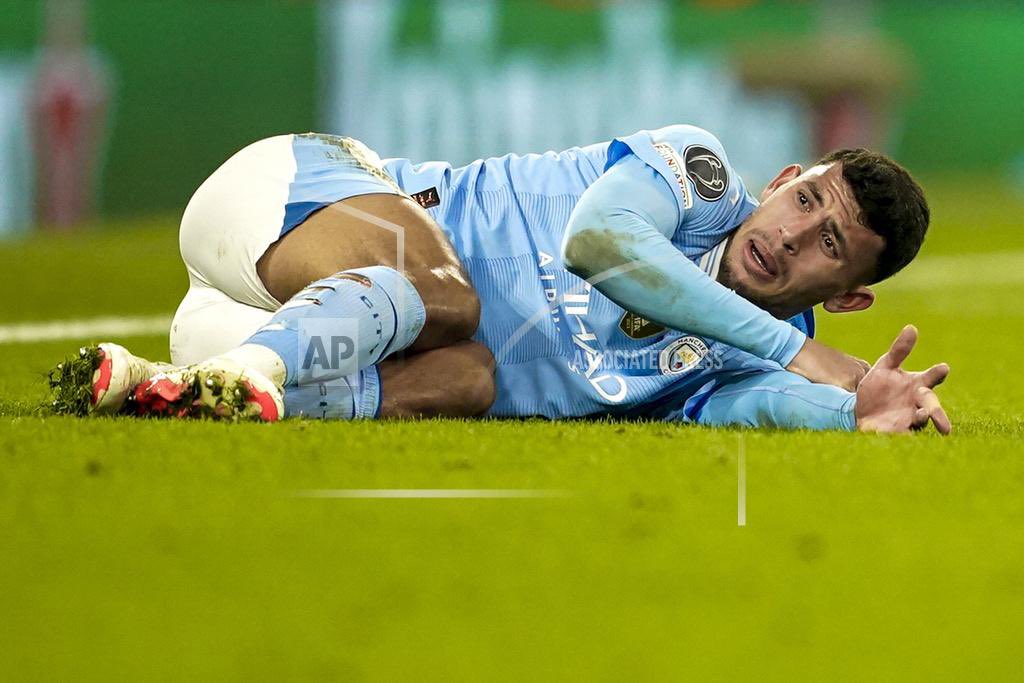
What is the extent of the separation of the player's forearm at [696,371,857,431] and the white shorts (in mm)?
912

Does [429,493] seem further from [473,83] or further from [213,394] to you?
[473,83]

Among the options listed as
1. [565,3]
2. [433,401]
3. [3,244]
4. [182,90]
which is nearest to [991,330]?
[433,401]

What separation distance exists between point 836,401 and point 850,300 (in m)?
0.37

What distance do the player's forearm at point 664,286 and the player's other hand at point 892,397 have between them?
0.20m

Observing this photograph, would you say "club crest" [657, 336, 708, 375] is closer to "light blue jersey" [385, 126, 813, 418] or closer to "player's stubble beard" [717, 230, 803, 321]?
"light blue jersey" [385, 126, 813, 418]

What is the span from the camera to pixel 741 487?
8.73 feet

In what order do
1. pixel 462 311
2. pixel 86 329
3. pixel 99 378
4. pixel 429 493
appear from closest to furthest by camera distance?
1. pixel 429 493
2. pixel 99 378
3. pixel 462 311
4. pixel 86 329

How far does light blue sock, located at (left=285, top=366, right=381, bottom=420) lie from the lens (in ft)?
10.6

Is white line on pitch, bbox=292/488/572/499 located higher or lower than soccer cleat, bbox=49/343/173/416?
higher

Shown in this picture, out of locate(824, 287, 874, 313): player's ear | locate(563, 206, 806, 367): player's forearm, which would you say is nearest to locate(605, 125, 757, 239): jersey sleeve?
locate(563, 206, 806, 367): player's forearm

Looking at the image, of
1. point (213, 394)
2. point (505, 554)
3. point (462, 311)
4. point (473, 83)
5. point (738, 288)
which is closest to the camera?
point (505, 554)

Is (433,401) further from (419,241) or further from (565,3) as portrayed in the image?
(565,3)

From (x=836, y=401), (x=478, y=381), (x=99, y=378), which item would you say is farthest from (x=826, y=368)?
(x=99, y=378)

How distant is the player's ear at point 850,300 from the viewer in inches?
142
